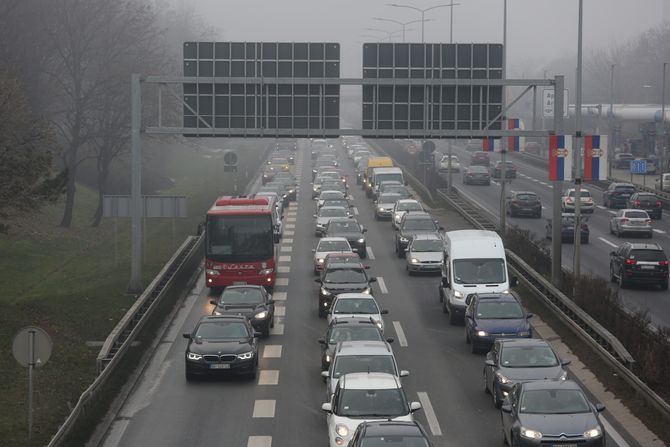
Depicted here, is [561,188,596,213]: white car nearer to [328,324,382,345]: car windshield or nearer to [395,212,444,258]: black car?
[395,212,444,258]: black car

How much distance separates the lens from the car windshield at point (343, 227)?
52.3 metres

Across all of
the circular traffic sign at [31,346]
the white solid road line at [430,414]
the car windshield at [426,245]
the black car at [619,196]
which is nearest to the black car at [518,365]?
the white solid road line at [430,414]

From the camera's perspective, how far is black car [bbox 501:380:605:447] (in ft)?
66.7

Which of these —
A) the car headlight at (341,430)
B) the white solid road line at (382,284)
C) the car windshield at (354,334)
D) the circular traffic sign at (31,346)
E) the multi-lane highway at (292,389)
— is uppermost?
the circular traffic sign at (31,346)

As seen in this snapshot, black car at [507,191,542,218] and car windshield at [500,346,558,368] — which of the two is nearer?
car windshield at [500,346,558,368]

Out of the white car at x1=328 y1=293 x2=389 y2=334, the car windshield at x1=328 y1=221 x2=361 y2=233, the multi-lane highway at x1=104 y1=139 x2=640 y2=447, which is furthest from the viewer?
the car windshield at x1=328 y1=221 x2=361 y2=233

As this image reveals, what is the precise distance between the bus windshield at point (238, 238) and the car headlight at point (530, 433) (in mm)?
21754

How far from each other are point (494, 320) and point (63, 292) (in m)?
17.3

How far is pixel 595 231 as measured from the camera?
6284 centimetres

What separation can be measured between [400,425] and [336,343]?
Result: 10.1 meters

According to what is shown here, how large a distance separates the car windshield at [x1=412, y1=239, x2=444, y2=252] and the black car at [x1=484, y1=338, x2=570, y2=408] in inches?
788

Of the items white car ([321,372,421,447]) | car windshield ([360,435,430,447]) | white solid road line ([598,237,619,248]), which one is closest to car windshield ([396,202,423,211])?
white solid road line ([598,237,619,248])

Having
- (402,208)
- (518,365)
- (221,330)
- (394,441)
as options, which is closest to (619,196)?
(402,208)

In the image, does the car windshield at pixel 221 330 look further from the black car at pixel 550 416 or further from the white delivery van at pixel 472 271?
the white delivery van at pixel 472 271
